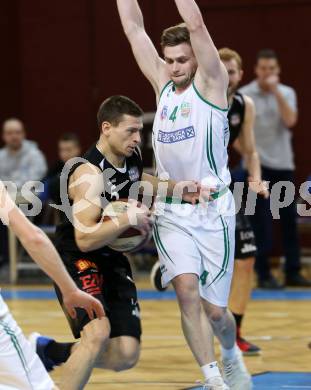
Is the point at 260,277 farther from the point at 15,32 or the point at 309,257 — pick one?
the point at 15,32

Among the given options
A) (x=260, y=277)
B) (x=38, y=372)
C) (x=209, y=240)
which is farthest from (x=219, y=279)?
(x=260, y=277)

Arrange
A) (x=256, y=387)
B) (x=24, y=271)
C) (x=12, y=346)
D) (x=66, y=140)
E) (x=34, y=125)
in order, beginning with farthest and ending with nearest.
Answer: (x=34, y=125) < (x=24, y=271) < (x=66, y=140) < (x=256, y=387) < (x=12, y=346)

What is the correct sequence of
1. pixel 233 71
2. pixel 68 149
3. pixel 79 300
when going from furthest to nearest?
1. pixel 68 149
2. pixel 233 71
3. pixel 79 300

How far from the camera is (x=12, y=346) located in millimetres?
3943

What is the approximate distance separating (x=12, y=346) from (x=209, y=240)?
6.86 ft

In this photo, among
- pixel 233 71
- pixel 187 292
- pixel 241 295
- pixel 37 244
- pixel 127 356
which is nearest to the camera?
pixel 37 244

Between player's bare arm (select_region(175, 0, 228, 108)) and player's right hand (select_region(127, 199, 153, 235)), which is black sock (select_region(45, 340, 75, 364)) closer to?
player's right hand (select_region(127, 199, 153, 235))

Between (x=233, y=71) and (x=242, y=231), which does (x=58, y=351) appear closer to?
(x=242, y=231)

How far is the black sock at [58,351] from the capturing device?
20.0 ft

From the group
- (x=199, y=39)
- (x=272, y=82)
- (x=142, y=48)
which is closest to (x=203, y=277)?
(x=199, y=39)

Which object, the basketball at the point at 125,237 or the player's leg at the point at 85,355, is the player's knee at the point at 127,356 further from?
the basketball at the point at 125,237

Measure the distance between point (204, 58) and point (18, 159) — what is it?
22.6 ft

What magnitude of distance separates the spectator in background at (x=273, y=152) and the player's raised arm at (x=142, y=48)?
187 inches

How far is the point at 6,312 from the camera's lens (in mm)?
4031
